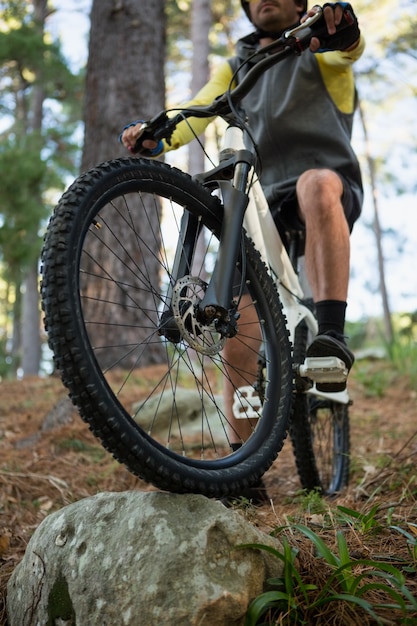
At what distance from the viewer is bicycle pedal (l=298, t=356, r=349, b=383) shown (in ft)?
6.15

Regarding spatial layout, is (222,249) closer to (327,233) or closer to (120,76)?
(327,233)

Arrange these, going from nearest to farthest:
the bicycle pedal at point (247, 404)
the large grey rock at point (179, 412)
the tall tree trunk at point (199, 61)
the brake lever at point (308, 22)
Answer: the brake lever at point (308, 22)
the bicycle pedal at point (247, 404)
the large grey rock at point (179, 412)
the tall tree trunk at point (199, 61)

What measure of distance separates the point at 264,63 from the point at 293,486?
191cm

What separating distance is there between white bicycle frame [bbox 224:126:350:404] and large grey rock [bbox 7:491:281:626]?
71 cm

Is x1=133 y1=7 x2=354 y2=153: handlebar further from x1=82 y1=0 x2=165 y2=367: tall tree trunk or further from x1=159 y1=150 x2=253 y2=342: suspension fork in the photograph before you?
x1=82 y1=0 x2=165 y2=367: tall tree trunk

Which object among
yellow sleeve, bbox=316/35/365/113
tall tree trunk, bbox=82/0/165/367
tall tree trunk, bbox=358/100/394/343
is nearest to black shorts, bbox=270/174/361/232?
yellow sleeve, bbox=316/35/365/113

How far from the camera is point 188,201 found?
160 cm

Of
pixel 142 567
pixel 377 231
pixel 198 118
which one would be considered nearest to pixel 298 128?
pixel 198 118

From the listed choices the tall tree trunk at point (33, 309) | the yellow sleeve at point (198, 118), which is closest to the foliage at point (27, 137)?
the tall tree trunk at point (33, 309)

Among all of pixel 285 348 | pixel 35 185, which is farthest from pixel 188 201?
pixel 35 185

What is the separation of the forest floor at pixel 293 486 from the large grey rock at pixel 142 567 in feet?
0.43

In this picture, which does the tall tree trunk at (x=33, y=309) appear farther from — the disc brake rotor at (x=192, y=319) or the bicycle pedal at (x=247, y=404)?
the disc brake rotor at (x=192, y=319)

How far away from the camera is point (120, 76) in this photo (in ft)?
16.1

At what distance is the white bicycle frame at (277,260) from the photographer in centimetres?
191
